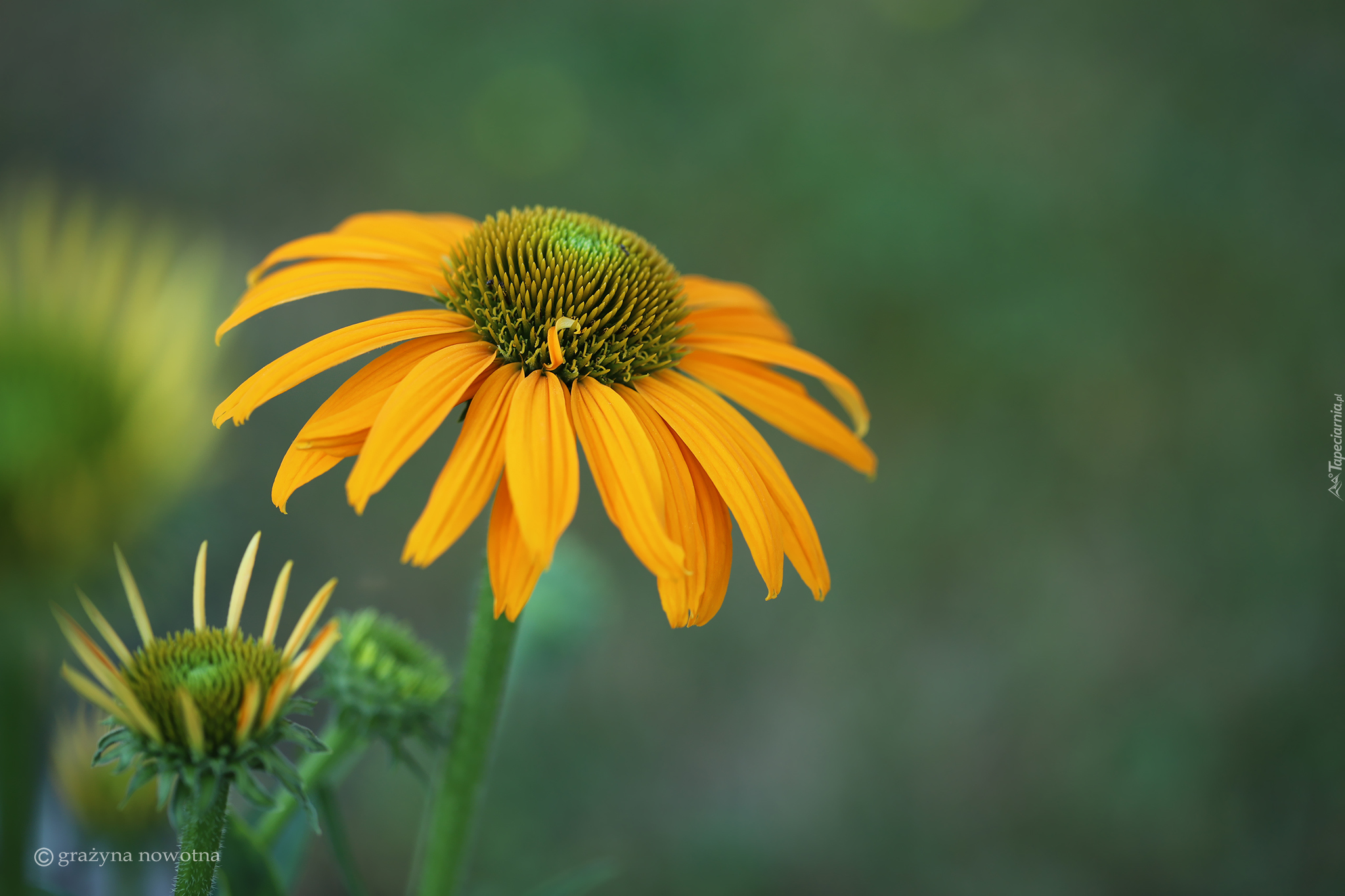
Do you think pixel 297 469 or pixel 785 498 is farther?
pixel 785 498

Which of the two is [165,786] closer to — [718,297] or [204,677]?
[204,677]

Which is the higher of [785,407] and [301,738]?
[785,407]

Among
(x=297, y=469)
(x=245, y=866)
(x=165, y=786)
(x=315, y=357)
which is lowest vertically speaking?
(x=245, y=866)

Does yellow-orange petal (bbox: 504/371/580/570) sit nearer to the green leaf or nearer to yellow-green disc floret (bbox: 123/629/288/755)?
yellow-green disc floret (bbox: 123/629/288/755)

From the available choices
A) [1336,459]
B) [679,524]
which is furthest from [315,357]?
[1336,459]

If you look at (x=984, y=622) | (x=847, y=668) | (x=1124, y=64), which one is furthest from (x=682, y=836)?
(x=1124, y=64)

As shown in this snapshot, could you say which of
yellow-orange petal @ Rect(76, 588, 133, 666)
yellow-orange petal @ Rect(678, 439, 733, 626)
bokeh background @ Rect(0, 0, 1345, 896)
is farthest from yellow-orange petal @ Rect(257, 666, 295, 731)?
bokeh background @ Rect(0, 0, 1345, 896)
